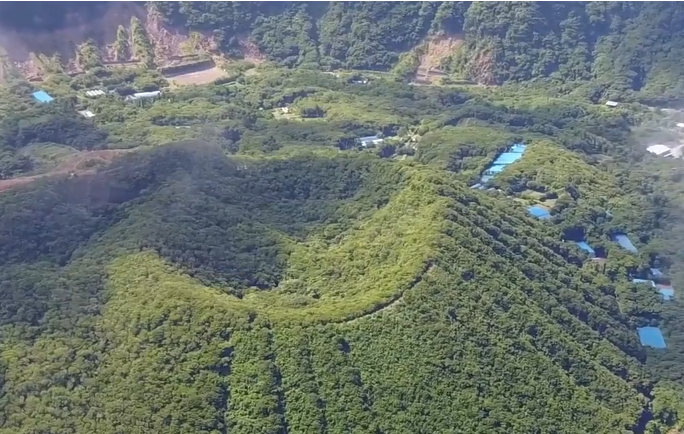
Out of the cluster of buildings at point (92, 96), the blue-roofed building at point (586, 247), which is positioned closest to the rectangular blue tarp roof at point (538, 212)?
the blue-roofed building at point (586, 247)

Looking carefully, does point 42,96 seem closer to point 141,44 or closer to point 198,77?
point 141,44

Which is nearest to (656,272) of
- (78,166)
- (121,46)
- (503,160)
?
(503,160)

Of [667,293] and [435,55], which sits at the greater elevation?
[435,55]

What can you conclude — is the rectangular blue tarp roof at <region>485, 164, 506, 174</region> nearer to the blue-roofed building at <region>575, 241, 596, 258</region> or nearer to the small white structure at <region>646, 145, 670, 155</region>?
the blue-roofed building at <region>575, 241, 596, 258</region>

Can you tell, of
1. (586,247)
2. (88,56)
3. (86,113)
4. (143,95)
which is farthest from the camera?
(88,56)

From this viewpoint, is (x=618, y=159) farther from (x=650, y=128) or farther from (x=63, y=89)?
(x=63, y=89)

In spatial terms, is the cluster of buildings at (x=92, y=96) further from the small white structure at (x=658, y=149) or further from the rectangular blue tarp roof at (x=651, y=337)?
the rectangular blue tarp roof at (x=651, y=337)

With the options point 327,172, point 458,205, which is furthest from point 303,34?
point 458,205
